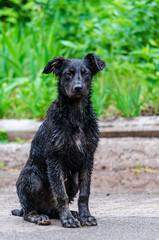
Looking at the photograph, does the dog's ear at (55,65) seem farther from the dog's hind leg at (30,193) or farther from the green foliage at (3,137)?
the green foliage at (3,137)

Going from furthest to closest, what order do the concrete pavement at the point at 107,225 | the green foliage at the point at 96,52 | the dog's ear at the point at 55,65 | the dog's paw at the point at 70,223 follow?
the green foliage at the point at 96,52 < the dog's ear at the point at 55,65 < the dog's paw at the point at 70,223 < the concrete pavement at the point at 107,225

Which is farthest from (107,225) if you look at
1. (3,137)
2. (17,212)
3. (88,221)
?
(3,137)

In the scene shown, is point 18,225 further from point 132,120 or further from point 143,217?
point 132,120

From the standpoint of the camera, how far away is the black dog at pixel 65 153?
4.04 meters

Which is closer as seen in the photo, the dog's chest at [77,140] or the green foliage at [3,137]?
the dog's chest at [77,140]

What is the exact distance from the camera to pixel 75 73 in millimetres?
4090

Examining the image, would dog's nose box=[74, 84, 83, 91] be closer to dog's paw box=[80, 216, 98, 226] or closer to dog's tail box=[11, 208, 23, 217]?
dog's paw box=[80, 216, 98, 226]

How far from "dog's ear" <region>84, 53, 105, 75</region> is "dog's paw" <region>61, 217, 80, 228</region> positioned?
148 cm

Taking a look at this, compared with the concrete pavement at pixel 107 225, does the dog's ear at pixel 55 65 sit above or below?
above

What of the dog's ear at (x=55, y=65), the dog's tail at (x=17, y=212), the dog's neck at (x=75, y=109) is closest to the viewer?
the dog's neck at (x=75, y=109)

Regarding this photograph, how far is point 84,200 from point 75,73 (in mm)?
1218

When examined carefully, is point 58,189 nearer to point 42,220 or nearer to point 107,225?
point 42,220

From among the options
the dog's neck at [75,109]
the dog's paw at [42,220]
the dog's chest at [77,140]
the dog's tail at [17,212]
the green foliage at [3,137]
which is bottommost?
the dog's tail at [17,212]

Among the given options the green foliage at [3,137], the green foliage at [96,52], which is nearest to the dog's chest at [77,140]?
the green foliage at [96,52]
